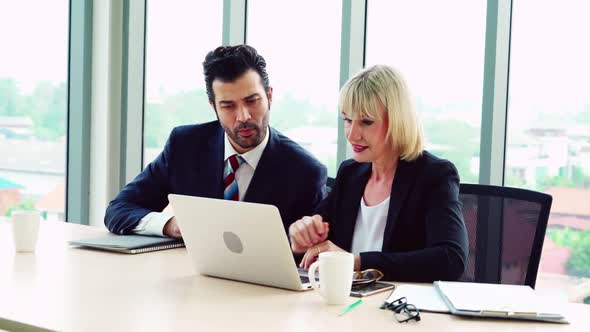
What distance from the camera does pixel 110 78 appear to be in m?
4.18

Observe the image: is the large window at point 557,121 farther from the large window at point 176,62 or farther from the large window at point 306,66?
the large window at point 176,62

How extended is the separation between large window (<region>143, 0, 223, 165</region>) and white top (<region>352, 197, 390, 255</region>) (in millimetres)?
1911

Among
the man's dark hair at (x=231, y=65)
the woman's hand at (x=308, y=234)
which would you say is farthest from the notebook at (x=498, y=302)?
the man's dark hair at (x=231, y=65)

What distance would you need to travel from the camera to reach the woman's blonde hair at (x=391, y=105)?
2.25 meters

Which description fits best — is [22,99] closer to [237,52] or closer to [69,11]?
[69,11]

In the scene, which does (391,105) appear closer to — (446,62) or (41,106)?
→ (446,62)

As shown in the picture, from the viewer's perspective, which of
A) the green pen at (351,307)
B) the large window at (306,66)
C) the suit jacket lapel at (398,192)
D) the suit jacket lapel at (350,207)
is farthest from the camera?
the large window at (306,66)

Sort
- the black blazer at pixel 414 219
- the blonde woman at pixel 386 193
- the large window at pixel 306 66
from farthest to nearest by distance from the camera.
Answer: the large window at pixel 306 66 → the blonde woman at pixel 386 193 → the black blazer at pixel 414 219

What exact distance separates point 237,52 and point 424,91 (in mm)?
972

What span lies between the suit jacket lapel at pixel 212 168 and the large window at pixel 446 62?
0.88 m

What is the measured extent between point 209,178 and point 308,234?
61 cm

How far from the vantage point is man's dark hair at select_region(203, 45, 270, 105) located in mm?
2605

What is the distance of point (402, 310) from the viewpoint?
1.60 m

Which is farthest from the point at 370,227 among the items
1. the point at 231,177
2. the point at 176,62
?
the point at 176,62
